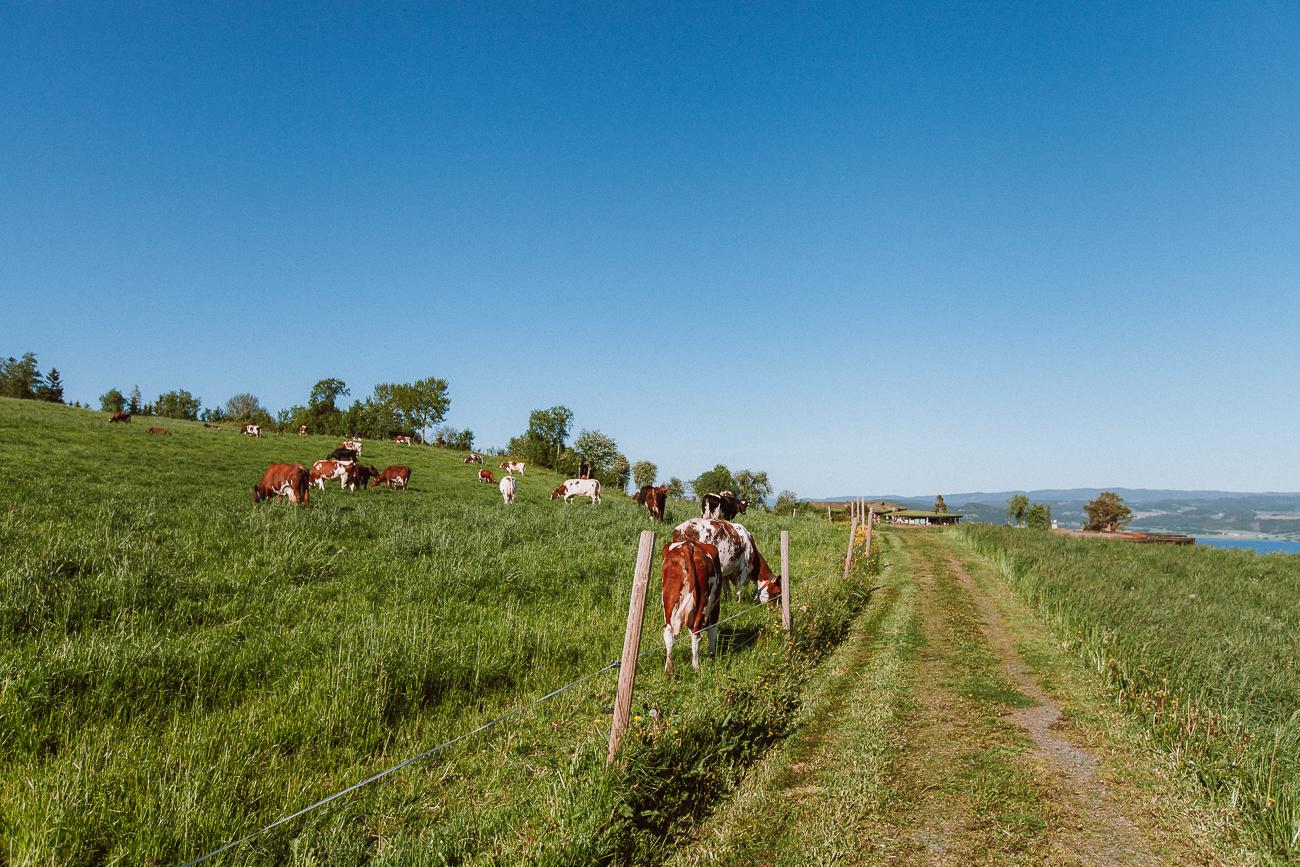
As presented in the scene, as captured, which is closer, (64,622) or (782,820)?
(782,820)

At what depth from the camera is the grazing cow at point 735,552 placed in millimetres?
10219

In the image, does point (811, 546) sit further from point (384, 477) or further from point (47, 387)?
point (47, 387)

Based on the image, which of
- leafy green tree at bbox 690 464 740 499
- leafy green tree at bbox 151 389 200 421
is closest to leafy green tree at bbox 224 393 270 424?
leafy green tree at bbox 151 389 200 421

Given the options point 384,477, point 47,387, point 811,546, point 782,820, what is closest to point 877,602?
point 811,546

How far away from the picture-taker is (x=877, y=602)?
14.4 metres

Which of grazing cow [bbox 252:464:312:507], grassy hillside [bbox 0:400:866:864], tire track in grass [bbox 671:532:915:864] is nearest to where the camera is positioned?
grassy hillside [bbox 0:400:866:864]

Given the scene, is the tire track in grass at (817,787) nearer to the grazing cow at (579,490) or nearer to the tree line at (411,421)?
the grazing cow at (579,490)

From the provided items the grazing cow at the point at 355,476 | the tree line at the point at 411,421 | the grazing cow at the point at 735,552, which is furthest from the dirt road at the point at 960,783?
the tree line at the point at 411,421

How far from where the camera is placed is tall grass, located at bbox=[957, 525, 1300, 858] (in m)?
4.77

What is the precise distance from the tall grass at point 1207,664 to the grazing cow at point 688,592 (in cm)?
506

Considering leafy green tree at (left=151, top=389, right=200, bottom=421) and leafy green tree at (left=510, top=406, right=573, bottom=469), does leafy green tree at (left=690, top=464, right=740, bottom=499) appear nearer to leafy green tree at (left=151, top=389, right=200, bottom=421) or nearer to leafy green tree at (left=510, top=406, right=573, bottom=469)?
leafy green tree at (left=510, top=406, right=573, bottom=469)

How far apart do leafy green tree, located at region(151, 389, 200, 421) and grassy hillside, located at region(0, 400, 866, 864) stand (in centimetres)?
15754

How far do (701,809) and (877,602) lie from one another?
10994mm

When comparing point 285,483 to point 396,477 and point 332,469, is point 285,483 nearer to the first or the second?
point 332,469
